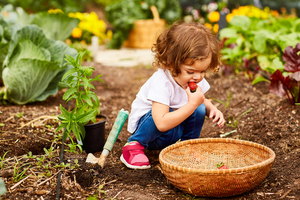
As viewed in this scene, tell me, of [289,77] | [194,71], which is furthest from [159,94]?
[289,77]

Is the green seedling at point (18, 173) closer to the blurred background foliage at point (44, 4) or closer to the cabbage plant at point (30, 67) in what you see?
the cabbage plant at point (30, 67)

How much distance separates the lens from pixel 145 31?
648 centimetres

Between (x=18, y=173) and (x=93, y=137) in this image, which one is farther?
(x=93, y=137)

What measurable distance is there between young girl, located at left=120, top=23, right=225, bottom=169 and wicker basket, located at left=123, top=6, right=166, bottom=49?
453cm

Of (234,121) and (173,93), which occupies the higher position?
(173,93)

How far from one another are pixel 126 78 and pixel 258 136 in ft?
7.44

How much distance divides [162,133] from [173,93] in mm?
289

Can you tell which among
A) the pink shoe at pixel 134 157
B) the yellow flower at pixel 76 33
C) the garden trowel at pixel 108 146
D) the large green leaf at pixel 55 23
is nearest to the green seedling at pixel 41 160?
the garden trowel at pixel 108 146

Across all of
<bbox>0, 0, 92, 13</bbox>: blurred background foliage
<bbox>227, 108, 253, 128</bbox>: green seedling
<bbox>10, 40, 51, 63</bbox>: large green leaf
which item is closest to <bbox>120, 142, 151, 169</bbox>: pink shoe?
<bbox>227, 108, 253, 128</bbox>: green seedling

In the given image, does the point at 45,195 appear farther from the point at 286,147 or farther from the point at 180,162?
the point at 286,147

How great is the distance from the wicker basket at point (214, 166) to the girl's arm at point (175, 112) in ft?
0.57

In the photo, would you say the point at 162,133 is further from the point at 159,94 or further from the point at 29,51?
the point at 29,51

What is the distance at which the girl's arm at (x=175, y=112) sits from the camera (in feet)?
5.48

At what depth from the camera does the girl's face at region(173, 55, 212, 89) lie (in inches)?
66.3
